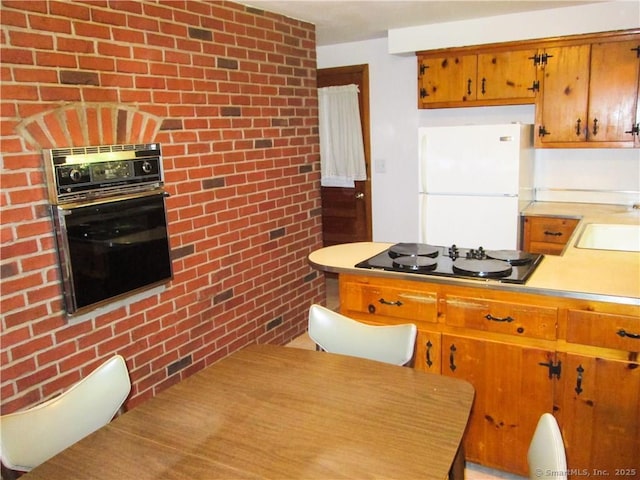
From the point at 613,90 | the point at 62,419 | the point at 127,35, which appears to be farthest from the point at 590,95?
the point at 62,419

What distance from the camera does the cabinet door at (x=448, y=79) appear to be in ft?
13.1

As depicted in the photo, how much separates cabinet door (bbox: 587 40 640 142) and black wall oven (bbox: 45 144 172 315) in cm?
295

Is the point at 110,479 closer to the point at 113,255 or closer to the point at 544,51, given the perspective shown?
the point at 113,255

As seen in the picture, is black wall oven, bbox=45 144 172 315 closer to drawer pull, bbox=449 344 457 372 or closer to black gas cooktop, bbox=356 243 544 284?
black gas cooktop, bbox=356 243 544 284

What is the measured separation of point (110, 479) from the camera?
1.22m

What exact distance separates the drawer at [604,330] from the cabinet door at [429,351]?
1.73 feet

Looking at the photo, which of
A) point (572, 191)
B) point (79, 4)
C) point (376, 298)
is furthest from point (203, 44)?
point (572, 191)

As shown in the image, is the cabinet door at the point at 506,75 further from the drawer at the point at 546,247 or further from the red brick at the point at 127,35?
the red brick at the point at 127,35

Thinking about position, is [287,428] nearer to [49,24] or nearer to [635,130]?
[49,24]

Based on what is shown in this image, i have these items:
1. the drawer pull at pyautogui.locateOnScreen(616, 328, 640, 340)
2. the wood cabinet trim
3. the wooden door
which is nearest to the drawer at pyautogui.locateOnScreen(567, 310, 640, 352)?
the drawer pull at pyautogui.locateOnScreen(616, 328, 640, 340)

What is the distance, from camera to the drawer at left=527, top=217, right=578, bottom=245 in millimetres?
3691

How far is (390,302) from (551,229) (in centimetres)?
195

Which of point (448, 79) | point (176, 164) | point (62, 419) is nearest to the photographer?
point (62, 419)

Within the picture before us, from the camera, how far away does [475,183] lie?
377 centimetres
